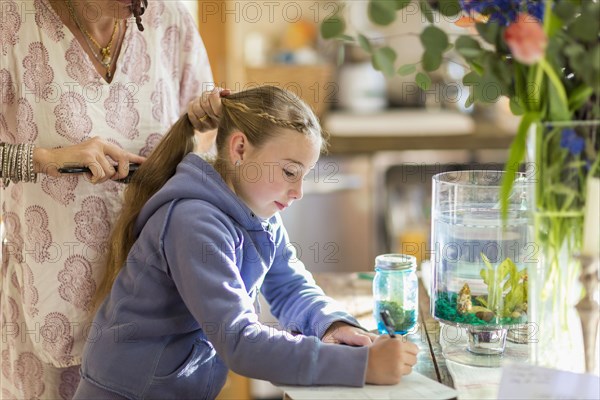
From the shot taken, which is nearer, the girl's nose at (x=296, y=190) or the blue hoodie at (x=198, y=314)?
the blue hoodie at (x=198, y=314)

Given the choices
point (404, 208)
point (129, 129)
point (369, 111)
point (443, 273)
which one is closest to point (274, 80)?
point (369, 111)

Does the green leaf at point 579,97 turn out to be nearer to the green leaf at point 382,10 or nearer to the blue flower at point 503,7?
the blue flower at point 503,7

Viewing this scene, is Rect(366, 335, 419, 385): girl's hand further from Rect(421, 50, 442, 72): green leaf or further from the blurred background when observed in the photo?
the blurred background

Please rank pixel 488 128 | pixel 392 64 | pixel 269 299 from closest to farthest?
pixel 392 64, pixel 269 299, pixel 488 128

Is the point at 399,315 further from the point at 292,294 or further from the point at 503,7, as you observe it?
the point at 503,7

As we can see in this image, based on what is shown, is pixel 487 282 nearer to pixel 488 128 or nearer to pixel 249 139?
pixel 249 139

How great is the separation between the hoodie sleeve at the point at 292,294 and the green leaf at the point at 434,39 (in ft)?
1.70

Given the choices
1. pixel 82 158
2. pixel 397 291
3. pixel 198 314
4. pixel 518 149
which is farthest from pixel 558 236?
pixel 82 158

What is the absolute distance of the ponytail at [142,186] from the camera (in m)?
1.49

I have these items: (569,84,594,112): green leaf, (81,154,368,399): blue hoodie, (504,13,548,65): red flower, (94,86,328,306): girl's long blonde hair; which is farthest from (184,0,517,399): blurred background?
(504,13,548,65): red flower

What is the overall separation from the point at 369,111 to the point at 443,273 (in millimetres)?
2905

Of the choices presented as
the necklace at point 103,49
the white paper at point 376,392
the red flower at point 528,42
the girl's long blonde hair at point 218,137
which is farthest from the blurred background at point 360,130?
the red flower at point 528,42

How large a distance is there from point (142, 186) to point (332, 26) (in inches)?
21.5

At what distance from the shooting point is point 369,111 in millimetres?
4250
